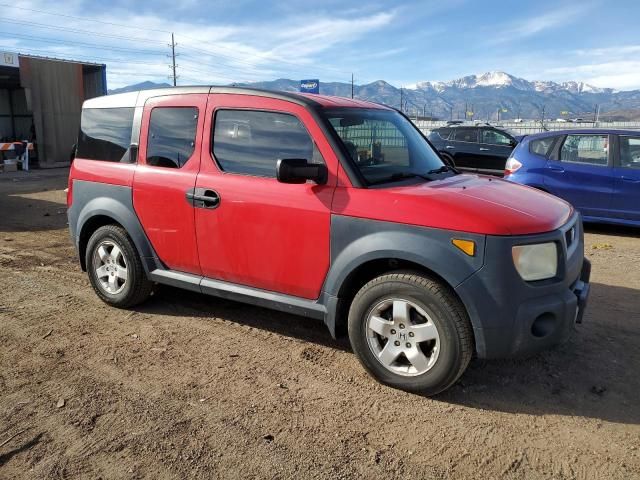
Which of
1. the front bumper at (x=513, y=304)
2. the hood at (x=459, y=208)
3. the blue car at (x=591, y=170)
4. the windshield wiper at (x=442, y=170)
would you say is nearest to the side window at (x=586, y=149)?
the blue car at (x=591, y=170)

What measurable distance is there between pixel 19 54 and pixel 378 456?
2251 cm

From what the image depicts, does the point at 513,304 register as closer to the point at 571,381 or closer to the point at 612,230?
the point at 571,381

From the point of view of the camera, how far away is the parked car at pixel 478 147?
13.9 m

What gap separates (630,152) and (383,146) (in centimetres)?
574

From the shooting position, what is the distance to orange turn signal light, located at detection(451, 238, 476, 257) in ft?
9.95

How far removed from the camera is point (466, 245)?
305 centimetres

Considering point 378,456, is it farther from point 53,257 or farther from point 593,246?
point 593,246

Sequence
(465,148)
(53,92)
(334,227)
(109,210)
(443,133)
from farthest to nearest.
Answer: (53,92) < (443,133) < (465,148) < (109,210) < (334,227)

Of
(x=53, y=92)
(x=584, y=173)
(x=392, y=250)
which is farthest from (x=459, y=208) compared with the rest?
(x=53, y=92)

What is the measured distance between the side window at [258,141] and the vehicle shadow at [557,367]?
138 centimetres

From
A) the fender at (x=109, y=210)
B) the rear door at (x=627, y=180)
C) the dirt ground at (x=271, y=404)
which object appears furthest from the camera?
the rear door at (x=627, y=180)

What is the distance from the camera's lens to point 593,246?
24.1ft

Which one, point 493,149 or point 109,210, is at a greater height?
point 493,149

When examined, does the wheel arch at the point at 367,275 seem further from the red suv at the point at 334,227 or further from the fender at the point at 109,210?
the fender at the point at 109,210
